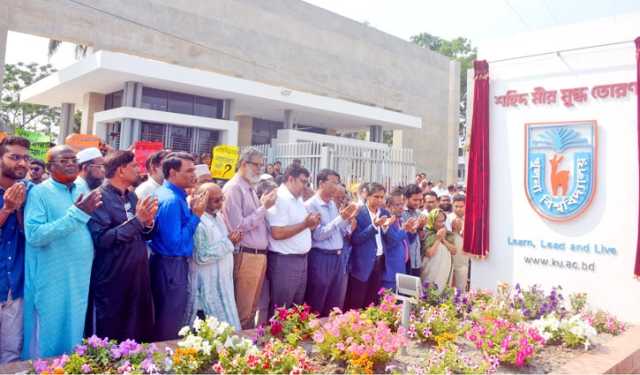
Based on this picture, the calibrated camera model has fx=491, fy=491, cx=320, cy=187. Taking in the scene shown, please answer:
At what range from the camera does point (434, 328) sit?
11.8 ft

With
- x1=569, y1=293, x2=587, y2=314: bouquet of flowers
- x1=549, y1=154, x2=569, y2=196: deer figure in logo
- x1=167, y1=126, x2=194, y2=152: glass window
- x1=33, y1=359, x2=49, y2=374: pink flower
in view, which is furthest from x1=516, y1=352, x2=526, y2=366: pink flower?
x1=167, y1=126, x2=194, y2=152: glass window

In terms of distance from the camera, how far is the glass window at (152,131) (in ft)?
39.7

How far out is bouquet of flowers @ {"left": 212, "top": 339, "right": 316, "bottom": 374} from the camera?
2.61 meters

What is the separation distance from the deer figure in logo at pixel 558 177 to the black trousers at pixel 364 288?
Result: 1.84 metres

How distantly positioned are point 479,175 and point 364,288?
1.74m

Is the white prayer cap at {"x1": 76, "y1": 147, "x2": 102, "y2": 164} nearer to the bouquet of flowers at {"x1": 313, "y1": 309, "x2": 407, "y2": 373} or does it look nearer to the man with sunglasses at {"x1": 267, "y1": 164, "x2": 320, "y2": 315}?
the man with sunglasses at {"x1": 267, "y1": 164, "x2": 320, "y2": 315}

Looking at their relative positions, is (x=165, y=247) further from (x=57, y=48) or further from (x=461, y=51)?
(x=461, y=51)

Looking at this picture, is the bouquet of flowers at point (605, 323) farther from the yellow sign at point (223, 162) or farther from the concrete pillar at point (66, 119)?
the concrete pillar at point (66, 119)

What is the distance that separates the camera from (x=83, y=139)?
309 inches

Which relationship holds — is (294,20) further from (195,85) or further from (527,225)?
(527,225)

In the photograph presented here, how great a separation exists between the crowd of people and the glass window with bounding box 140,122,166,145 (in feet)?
25.3

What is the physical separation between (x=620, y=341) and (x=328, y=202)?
2.66 m

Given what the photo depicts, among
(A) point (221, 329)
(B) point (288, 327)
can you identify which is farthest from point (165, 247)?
(B) point (288, 327)

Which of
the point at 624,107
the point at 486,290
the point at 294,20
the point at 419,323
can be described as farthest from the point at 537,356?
the point at 294,20
